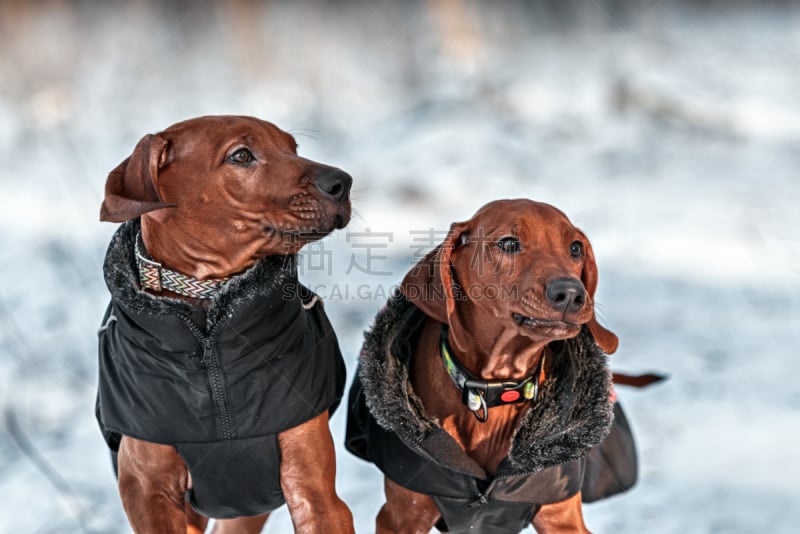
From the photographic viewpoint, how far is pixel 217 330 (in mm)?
2775

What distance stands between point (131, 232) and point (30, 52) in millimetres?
5601

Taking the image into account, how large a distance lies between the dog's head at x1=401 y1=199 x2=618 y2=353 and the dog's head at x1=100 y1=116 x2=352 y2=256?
42cm

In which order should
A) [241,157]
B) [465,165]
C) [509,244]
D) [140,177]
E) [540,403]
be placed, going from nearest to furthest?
[140,177]
[241,157]
[509,244]
[540,403]
[465,165]

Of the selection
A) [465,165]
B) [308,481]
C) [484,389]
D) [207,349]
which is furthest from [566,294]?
[465,165]

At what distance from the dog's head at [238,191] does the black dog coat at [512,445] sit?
0.56 meters

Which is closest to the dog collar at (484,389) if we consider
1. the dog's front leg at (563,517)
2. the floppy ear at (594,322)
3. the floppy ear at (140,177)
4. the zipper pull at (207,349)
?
the floppy ear at (594,322)

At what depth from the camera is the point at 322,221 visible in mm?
2807

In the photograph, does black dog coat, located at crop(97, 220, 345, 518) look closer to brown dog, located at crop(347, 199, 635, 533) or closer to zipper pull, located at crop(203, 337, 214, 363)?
zipper pull, located at crop(203, 337, 214, 363)

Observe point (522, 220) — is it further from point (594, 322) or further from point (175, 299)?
point (175, 299)

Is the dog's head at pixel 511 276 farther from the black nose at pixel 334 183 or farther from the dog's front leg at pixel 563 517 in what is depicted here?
the dog's front leg at pixel 563 517

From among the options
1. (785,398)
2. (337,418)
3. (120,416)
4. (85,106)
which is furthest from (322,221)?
(85,106)

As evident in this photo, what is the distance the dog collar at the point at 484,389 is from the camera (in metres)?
3.01

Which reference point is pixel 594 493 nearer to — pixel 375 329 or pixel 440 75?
pixel 375 329

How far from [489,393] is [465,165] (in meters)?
5.30
